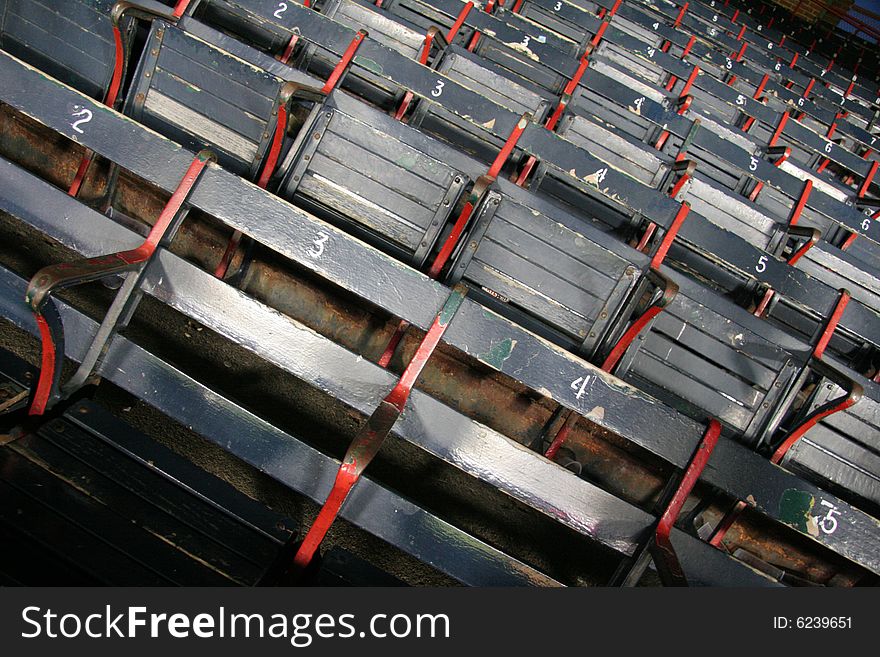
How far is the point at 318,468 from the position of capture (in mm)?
1659

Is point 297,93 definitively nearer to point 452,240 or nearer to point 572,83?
point 452,240

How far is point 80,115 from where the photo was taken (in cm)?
184

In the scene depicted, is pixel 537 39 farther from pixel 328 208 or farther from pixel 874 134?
pixel 874 134

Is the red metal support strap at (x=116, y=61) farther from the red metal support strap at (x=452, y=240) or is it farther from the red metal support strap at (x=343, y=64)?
Result: the red metal support strap at (x=452, y=240)

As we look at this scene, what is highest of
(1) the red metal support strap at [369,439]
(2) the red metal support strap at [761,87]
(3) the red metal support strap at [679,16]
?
(3) the red metal support strap at [679,16]

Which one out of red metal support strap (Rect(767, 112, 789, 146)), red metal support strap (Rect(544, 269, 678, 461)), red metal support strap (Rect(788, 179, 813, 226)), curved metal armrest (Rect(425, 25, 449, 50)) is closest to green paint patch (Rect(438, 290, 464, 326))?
red metal support strap (Rect(544, 269, 678, 461))

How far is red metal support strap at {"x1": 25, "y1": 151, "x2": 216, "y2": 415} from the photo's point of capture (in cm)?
133

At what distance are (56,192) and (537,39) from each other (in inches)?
174

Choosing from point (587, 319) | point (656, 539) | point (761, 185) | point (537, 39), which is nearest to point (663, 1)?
point (537, 39)

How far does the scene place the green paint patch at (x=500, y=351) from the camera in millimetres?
1726

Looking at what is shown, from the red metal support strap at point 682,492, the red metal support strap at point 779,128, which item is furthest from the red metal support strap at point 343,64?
the red metal support strap at point 779,128

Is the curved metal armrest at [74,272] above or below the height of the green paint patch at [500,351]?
below

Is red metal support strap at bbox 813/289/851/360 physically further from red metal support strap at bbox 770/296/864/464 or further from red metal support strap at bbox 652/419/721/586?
red metal support strap at bbox 652/419/721/586

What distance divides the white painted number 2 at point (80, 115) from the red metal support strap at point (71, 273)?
1.52 ft
